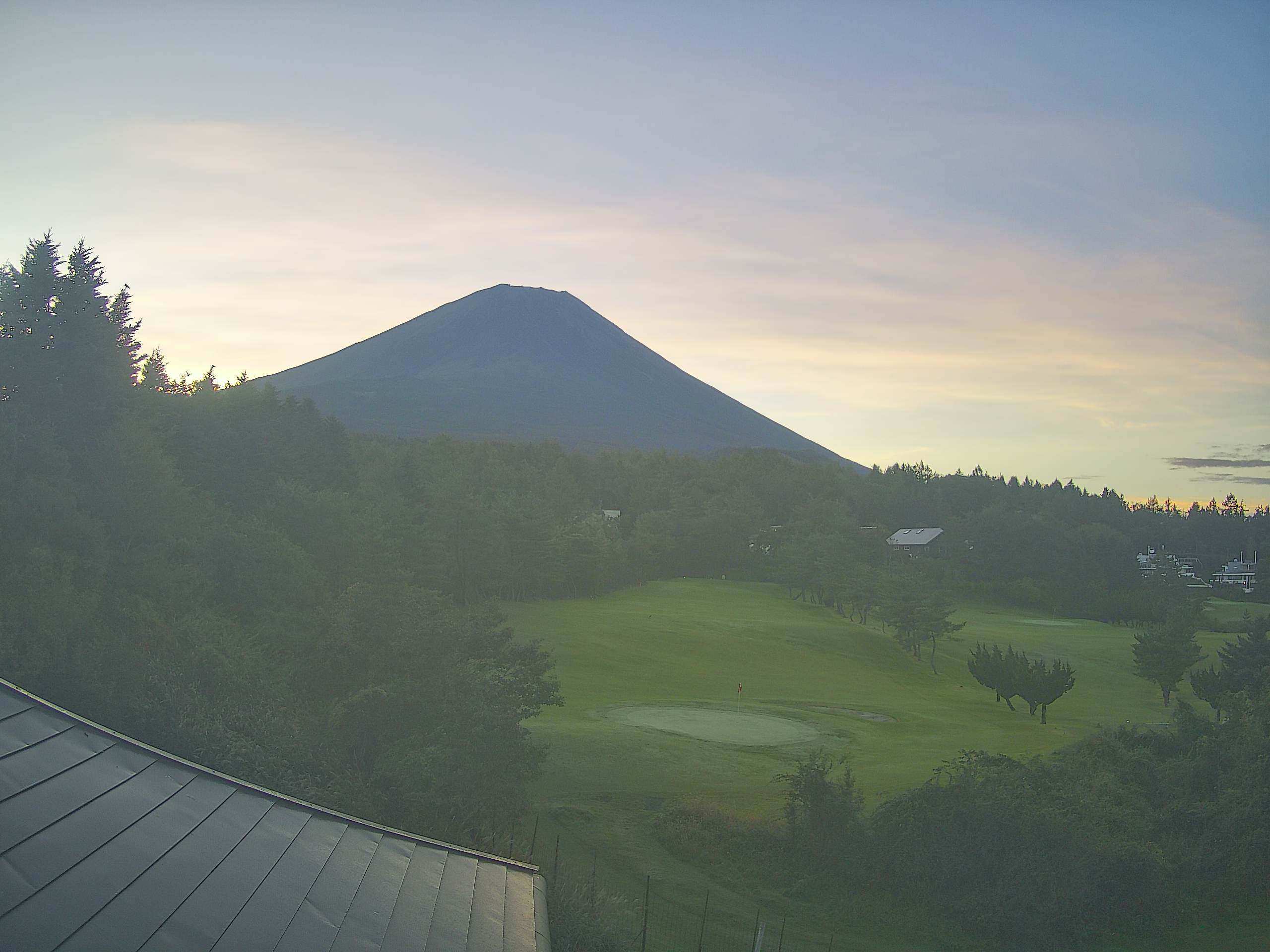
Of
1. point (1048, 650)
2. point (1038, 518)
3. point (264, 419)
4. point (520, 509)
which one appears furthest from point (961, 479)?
point (264, 419)

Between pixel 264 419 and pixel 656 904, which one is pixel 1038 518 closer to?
pixel 264 419

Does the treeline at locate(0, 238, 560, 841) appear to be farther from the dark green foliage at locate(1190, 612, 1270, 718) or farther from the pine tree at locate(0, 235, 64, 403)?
the dark green foliage at locate(1190, 612, 1270, 718)

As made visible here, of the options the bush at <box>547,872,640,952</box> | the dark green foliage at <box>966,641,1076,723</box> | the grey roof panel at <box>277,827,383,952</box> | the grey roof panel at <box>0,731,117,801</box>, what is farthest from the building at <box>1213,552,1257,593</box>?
the grey roof panel at <box>0,731,117,801</box>

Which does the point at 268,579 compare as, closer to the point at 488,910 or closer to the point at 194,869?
the point at 488,910

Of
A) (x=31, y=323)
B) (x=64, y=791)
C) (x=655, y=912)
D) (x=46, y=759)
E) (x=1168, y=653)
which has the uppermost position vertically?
(x=31, y=323)

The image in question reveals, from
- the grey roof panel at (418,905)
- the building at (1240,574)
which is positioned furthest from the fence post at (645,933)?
the building at (1240,574)

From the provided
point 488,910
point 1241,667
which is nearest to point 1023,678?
point 1241,667

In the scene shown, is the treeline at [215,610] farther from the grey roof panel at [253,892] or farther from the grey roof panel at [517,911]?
the grey roof panel at [253,892]
